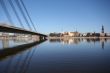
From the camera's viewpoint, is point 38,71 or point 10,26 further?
point 10,26

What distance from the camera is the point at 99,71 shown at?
15000 mm

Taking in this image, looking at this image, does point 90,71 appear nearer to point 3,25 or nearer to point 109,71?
point 109,71

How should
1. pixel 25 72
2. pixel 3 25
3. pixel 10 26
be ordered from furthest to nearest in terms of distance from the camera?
pixel 10 26 < pixel 3 25 < pixel 25 72

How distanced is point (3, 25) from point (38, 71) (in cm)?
3209

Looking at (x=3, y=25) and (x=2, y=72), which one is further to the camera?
(x=3, y=25)

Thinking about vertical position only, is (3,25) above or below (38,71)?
above

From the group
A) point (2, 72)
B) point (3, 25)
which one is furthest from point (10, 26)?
→ point (2, 72)

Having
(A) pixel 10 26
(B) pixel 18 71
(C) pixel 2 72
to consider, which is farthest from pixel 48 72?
(A) pixel 10 26

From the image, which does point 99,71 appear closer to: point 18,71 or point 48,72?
point 48,72

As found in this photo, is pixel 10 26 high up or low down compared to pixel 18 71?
up

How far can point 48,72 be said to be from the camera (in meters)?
14.8

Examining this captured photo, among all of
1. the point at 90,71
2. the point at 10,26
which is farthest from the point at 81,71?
the point at 10,26

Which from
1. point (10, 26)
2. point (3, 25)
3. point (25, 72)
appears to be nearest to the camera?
point (25, 72)

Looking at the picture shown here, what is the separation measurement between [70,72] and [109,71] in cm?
289
